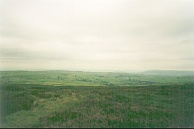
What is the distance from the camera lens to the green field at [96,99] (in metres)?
9.68

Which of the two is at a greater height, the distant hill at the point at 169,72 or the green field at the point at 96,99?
the distant hill at the point at 169,72

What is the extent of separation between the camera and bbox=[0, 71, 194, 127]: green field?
9.68m

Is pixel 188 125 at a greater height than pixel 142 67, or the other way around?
pixel 142 67

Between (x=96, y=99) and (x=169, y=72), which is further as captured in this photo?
(x=169, y=72)

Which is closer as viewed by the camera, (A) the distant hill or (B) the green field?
(B) the green field

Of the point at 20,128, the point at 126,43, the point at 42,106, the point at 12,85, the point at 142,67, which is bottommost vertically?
the point at 20,128

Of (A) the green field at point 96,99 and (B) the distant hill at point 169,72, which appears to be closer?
(A) the green field at point 96,99

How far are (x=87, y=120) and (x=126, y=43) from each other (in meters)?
4.44

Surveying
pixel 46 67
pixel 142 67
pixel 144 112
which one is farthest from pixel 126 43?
pixel 46 67

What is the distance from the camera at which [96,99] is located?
420 inches

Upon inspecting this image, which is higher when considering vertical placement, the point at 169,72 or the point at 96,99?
the point at 169,72

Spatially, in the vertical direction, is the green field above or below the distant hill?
below

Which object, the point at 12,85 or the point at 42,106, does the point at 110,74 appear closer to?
the point at 42,106

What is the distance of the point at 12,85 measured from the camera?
37.3ft
